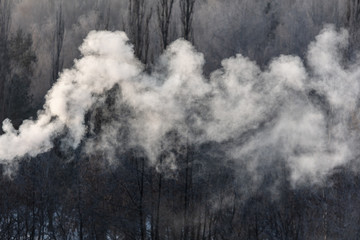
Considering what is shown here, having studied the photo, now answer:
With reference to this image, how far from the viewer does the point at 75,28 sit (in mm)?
40281

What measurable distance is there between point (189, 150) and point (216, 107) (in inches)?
53.6

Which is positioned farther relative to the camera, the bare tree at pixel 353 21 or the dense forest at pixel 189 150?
the bare tree at pixel 353 21

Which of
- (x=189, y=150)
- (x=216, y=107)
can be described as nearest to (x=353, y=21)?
(x=216, y=107)

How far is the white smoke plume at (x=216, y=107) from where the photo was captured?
11.6m

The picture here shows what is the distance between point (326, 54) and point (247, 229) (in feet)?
19.0

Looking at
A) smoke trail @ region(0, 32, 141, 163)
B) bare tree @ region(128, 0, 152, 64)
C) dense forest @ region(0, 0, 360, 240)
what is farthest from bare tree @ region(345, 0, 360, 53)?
smoke trail @ region(0, 32, 141, 163)

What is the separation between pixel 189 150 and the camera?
1255 centimetres

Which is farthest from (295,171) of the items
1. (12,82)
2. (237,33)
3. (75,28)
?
(75,28)

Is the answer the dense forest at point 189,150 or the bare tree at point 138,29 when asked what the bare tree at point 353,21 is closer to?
the dense forest at point 189,150

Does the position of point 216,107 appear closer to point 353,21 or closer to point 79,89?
point 79,89

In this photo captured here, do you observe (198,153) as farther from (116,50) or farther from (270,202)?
(116,50)

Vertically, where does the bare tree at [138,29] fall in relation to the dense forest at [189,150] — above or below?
above

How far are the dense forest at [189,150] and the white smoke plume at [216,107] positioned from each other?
0.03 metres

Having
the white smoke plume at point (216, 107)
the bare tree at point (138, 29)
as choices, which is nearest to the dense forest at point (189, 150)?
the white smoke plume at point (216, 107)
